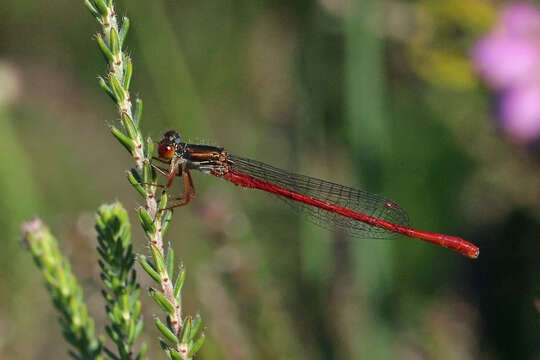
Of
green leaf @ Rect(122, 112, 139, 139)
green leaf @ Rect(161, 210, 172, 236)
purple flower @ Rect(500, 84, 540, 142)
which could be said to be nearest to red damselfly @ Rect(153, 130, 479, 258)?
purple flower @ Rect(500, 84, 540, 142)

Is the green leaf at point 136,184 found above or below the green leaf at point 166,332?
above

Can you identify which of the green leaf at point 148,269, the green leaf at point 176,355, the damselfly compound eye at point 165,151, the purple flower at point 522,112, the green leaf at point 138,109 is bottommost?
the green leaf at point 176,355

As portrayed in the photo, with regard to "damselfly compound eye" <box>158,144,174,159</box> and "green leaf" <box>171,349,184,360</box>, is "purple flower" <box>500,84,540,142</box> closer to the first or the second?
"damselfly compound eye" <box>158,144,174,159</box>

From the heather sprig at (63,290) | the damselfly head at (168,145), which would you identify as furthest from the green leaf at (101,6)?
the damselfly head at (168,145)

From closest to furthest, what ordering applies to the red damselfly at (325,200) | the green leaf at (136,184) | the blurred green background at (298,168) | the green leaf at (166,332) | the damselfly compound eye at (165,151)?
the green leaf at (166,332), the green leaf at (136,184), the damselfly compound eye at (165,151), the blurred green background at (298,168), the red damselfly at (325,200)

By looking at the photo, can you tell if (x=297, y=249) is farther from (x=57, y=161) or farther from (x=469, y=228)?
(x=57, y=161)

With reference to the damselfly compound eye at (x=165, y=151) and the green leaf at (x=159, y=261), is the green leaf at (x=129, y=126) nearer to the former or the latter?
the green leaf at (x=159, y=261)

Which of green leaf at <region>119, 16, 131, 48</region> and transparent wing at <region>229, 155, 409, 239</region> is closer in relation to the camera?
green leaf at <region>119, 16, 131, 48</region>

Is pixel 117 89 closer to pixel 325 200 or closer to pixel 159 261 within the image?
pixel 159 261
